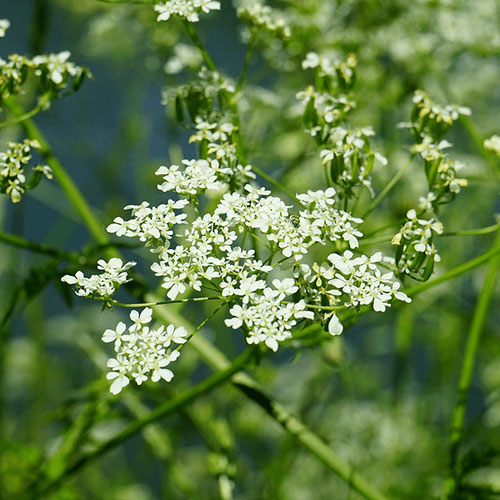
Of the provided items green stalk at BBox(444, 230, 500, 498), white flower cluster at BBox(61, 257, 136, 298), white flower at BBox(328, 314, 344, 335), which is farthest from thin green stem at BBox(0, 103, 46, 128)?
green stalk at BBox(444, 230, 500, 498)

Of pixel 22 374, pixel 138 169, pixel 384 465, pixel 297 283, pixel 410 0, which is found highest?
pixel 410 0

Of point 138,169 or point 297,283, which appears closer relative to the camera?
point 297,283

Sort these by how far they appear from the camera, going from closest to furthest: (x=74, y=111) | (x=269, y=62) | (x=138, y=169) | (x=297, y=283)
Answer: (x=297, y=283), (x=269, y=62), (x=138, y=169), (x=74, y=111)

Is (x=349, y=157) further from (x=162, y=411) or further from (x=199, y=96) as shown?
(x=162, y=411)

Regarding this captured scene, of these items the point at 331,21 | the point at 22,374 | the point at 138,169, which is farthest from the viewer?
the point at 22,374

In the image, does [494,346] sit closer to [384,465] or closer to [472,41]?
[384,465]

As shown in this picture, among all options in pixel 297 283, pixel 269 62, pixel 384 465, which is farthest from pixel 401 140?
pixel 297 283

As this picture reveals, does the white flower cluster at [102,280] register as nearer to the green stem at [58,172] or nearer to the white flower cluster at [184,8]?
the green stem at [58,172]
